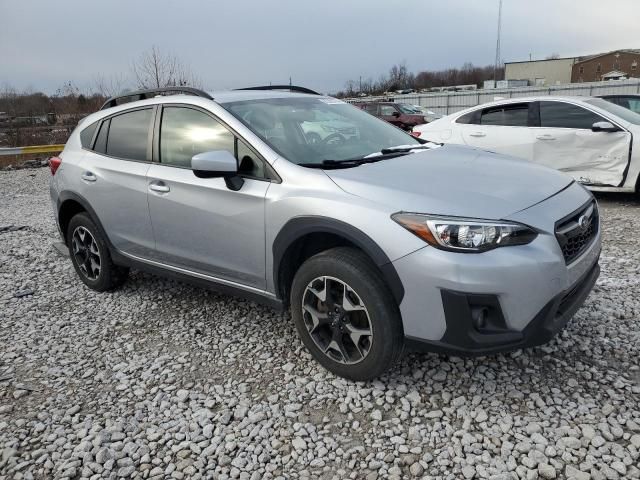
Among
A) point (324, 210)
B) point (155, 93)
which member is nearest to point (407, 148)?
point (324, 210)

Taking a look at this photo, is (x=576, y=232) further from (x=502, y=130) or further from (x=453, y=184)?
(x=502, y=130)

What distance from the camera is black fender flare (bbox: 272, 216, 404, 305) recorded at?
2.57 metres

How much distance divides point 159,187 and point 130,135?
2.45ft

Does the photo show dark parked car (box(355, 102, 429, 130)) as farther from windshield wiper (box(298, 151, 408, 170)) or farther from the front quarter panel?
the front quarter panel

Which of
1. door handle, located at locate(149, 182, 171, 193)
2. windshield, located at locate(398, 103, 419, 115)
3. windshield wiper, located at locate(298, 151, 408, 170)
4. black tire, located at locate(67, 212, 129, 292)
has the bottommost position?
black tire, located at locate(67, 212, 129, 292)

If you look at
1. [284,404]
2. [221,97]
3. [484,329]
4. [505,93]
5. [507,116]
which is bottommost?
[284,404]

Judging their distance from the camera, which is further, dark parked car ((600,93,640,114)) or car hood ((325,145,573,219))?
dark parked car ((600,93,640,114))

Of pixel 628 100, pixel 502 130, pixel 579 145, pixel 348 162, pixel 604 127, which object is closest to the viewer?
pixel 348 162

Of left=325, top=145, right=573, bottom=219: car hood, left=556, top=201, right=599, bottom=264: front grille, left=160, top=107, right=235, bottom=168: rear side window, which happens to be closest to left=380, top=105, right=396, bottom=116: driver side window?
left=160, top=107, right=235, bottom=168: rear side window

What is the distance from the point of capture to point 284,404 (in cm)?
285

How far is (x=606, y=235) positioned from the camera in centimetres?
559

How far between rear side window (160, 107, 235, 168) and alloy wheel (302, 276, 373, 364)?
1092 millimetres

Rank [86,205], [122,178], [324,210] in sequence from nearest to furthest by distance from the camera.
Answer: [324,210]
[122,178]
[86,205]

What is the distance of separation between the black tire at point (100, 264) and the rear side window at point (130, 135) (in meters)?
0.69
